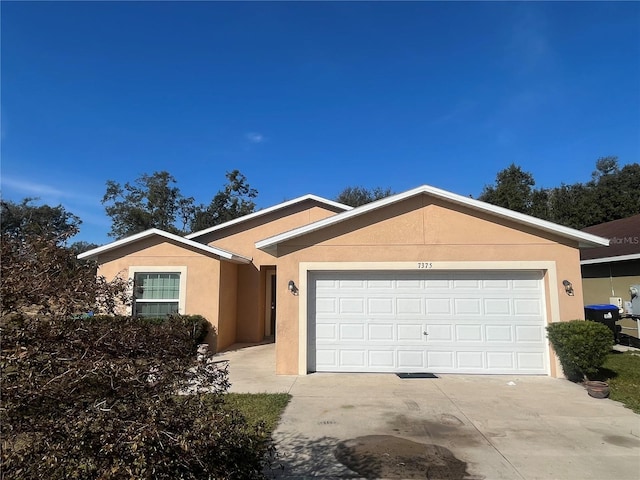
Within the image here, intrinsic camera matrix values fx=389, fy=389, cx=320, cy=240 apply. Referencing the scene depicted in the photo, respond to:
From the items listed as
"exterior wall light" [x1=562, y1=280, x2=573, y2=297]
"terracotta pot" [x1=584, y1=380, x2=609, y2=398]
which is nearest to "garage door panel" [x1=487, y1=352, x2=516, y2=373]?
"terracotta pot" [x1=584, y1=380, x2=609, y2=398]

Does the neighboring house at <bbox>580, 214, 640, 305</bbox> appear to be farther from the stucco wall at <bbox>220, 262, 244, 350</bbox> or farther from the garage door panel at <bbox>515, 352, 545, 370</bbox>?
the stucco wall at <bbox>220, 262, 244, 350</bbox>

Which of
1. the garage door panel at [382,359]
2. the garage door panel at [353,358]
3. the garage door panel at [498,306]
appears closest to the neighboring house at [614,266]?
the garage door panel at [498,306]

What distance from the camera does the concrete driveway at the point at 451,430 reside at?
4582 millimetres

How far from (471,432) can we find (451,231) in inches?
209

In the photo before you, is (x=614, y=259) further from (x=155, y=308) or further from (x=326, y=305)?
(x=155, y=308)

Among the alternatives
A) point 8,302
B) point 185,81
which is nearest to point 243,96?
point 185,81

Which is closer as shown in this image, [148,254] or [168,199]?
[148,254]

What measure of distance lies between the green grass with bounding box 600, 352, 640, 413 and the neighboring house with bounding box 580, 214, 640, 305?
3460 millimetres

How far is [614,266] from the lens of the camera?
15.0 meters

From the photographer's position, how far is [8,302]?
2.72 m

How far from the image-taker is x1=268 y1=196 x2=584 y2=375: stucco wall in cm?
967

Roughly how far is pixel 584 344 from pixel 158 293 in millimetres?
12136

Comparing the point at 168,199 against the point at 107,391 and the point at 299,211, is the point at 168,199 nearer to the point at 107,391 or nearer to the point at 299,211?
the point at 299,211

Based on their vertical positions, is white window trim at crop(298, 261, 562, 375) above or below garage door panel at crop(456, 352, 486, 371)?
above
